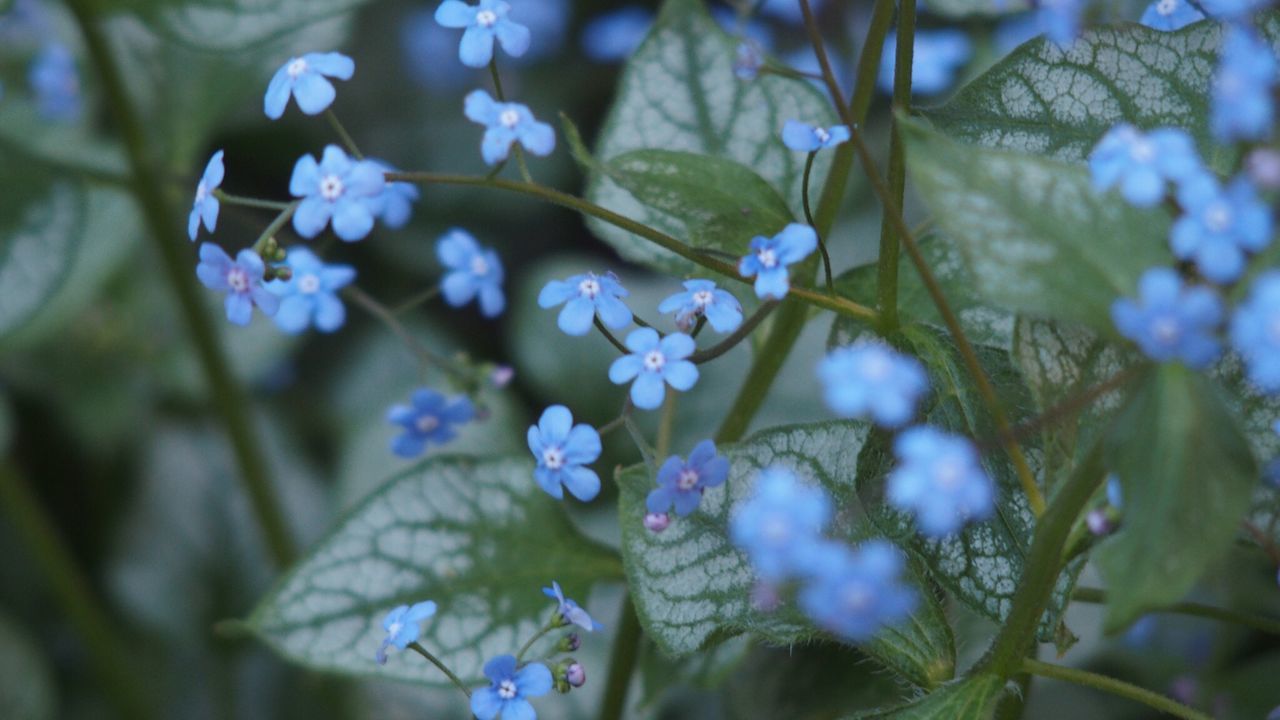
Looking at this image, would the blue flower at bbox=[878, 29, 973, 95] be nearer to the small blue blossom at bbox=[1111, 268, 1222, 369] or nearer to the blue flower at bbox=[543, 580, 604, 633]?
the blue flower at bbox=[543, 580, 604, 633]

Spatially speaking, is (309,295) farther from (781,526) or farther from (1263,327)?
(1263,327)

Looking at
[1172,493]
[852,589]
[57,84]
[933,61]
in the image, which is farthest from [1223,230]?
[57,84]

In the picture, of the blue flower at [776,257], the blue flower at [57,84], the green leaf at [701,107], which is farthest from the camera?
the blue flower at [57,84]

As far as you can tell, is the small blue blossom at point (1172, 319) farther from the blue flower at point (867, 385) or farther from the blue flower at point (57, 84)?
the blue flower at point (57, 84)

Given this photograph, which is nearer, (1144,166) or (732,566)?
(1144,166)

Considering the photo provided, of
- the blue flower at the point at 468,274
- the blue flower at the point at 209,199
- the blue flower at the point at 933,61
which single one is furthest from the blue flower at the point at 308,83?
the blue flower at the point at 933,61

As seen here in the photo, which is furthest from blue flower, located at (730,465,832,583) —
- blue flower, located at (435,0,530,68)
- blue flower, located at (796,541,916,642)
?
blue flower, located at (435,0,530,68)
